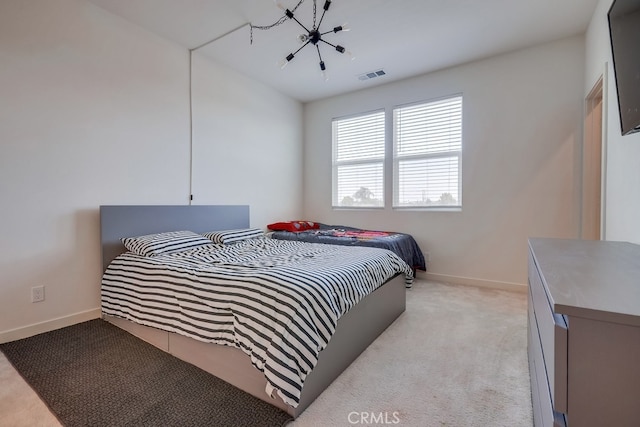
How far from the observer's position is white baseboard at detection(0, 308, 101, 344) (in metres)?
2.19

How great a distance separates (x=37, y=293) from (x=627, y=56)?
13.3ft

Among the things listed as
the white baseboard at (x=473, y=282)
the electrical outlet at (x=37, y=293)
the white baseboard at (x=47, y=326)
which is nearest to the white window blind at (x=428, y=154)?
the white baseboard at (x=473, y=282)

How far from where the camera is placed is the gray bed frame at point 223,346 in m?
1.57

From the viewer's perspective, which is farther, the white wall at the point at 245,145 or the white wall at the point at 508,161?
the white wall at the point at 245,145

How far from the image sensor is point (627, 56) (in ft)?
4.59

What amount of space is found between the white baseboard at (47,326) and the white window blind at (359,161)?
3359 millimetres

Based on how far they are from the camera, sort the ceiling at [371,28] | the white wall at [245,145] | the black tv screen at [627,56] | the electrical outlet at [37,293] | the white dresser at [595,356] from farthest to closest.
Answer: the white wall at [245,145], the ceiling at [371,28], the electrical outlet at [37,293], the black tv screen at [627,56], the white dresser at [595,356]

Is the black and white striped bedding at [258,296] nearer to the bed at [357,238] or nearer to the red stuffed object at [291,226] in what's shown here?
the bed at [357,238]

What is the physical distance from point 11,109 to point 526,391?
153 inches

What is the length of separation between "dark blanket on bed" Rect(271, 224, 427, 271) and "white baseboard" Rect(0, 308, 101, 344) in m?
2.16

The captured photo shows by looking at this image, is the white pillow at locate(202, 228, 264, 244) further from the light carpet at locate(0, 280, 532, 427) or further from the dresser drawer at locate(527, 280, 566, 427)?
the dresser drawer at locate(527, 280, 566, 427)

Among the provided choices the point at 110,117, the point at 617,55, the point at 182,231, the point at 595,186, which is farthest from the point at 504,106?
the point at 110,117

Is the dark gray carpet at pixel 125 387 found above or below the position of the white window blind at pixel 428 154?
below

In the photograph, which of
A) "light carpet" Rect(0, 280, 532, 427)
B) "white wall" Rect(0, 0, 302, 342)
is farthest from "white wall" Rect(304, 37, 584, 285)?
"white wall" Rect(0, 0, 302, 342)
